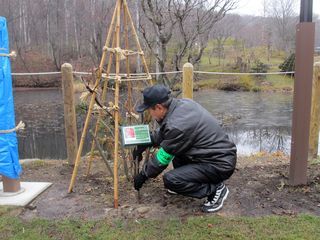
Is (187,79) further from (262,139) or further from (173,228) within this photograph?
(262,139)

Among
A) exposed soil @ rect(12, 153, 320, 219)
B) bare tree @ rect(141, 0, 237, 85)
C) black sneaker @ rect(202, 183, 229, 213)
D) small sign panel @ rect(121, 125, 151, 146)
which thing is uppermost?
bare tree @ rect(141, 0, 237, 85)

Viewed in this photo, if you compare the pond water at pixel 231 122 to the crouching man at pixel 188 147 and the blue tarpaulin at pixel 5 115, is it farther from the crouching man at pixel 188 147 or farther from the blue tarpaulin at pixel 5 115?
the crouching man at pixel 188 147

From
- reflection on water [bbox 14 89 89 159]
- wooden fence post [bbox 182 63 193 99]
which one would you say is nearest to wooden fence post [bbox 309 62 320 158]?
wooden fence post [bbox 182 63 193 99]

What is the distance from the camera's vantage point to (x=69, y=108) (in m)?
4.40

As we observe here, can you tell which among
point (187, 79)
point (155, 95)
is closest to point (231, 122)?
point (187, 79)

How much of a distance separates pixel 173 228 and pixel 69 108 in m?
2.37

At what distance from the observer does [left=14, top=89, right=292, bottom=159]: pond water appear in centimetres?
828

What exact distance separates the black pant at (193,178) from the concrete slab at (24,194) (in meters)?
1.42

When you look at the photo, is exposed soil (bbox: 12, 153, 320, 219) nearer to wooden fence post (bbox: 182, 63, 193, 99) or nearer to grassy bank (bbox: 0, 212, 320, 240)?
grassy bank (bbox: 0, 212, 320, 240)

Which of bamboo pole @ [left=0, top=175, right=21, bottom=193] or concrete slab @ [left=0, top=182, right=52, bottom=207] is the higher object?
bamboo pole @ [left=0, top=175, right=21, bottom=193]

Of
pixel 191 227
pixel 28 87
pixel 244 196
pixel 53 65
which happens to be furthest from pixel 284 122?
pixel 53 65

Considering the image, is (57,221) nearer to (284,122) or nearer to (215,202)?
(215,202)

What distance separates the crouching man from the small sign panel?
250mm

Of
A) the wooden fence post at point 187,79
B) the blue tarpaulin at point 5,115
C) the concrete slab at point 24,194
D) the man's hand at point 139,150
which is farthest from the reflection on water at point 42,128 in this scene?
the man's hand at point 139,150
